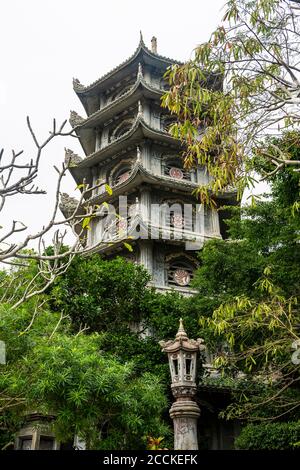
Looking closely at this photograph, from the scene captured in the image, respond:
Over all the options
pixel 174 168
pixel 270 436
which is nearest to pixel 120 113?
pixel 174 168

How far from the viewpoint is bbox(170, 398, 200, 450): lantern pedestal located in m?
7.47

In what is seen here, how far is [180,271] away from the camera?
1722 centimetres

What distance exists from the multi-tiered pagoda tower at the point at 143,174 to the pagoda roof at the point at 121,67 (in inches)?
1.6

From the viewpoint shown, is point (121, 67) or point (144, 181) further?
point (121, 67)

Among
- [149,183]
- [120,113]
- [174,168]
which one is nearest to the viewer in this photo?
[149,183]

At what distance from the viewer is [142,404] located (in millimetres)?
7738

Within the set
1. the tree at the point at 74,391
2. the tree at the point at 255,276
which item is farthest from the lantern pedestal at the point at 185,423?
the tree at the point at 255,276

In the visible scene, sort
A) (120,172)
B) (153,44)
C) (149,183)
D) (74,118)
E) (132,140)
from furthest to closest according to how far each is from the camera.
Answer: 1. (153,44)
2. (74,118)
3. (120,172)
4. (132,140)
5. (149,183)

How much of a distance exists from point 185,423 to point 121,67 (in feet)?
52.8

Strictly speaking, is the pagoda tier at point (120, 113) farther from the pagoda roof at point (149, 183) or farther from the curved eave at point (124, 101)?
the pagoda roof at point (149, 183)

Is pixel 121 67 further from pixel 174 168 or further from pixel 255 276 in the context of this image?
pixel 255 276

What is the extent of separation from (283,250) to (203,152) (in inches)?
211

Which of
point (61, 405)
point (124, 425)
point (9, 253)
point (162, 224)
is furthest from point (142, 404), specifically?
point (162, 224)

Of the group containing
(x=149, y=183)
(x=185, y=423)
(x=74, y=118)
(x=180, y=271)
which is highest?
(x=74, y=118)
